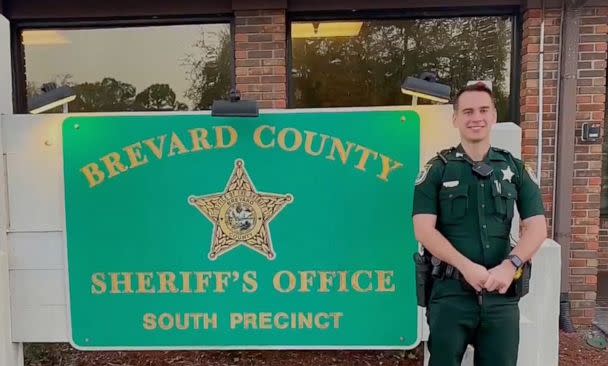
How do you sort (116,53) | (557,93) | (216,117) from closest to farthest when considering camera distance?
(216,117) → (557,93) → (116,53)

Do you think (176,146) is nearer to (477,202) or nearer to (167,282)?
(167,282)

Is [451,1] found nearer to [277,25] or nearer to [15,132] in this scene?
[277,25]

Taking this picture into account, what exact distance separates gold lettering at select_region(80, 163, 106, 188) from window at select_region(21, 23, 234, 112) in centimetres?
216

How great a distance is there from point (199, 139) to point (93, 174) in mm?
608

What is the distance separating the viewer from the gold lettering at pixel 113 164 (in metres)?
2.94

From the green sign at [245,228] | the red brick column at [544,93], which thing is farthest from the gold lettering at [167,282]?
the red brick column at [544,93]

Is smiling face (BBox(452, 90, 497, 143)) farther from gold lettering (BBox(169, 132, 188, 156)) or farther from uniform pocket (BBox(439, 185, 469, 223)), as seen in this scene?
gold lettering (BBox(169, 132, 188, 156))

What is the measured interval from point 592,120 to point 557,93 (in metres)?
0.37

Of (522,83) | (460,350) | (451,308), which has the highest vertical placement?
(522,83)

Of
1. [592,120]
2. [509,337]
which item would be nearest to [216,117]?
[509,337]

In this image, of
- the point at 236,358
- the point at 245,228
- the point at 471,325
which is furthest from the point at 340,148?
the point at 236,358

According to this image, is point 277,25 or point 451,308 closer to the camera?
point 451,308

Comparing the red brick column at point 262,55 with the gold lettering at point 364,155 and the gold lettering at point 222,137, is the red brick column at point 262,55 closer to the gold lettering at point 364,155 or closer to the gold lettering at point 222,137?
the gold lettering at point 222,137

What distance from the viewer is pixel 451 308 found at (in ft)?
7.30
